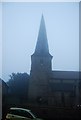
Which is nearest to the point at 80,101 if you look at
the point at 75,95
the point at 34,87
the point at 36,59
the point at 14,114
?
the point at 75,95

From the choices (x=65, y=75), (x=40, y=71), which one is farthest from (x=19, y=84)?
(x=65, y=75)

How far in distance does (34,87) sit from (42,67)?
2.15 meters

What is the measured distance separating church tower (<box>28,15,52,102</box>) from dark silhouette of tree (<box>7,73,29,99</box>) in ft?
2.29

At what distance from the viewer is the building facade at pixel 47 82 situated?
22.2m

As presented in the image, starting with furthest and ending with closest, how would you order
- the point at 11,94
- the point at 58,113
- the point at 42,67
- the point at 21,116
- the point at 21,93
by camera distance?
the point at 42,67 < the point at 21,93 < the point at 11,94 < the point at 58,113 < the point at 21,116

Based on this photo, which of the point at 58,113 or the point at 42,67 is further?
the point at 42,67

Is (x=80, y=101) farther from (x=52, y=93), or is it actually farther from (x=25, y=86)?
(x=25, y=86)

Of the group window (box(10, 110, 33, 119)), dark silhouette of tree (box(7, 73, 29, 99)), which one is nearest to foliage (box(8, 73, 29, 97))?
dark silhouette of tree (box(7, 73, 29, 99))

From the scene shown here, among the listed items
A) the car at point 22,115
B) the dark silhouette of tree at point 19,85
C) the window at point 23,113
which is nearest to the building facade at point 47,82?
the dark silhouette of tree at point 19,85

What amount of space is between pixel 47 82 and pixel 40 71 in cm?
112

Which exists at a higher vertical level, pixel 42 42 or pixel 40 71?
pixel 42 42

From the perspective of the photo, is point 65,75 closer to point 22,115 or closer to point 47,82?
point 47,82

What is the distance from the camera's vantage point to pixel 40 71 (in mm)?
23625

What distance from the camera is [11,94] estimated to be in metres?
20.6
